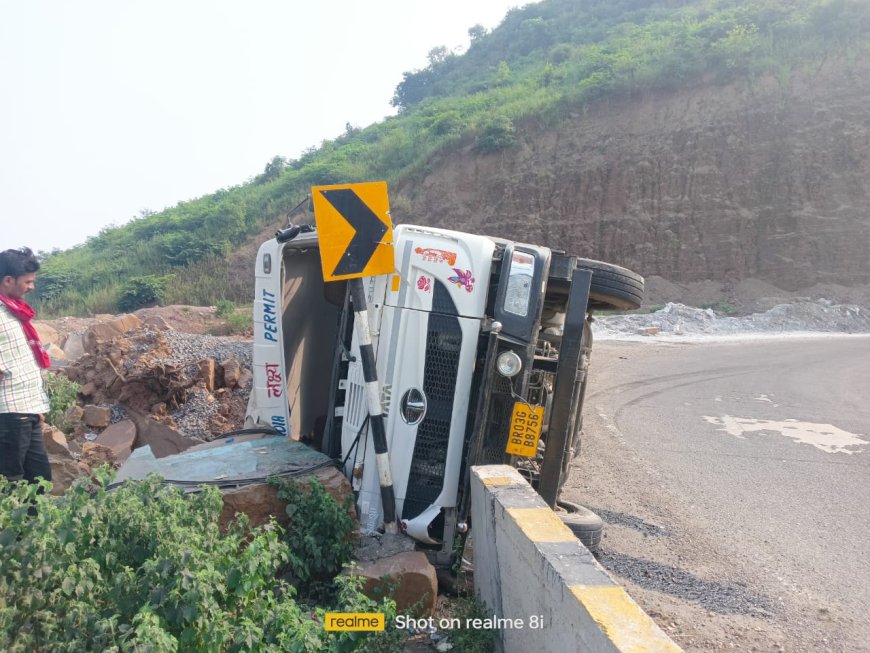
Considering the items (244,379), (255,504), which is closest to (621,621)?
(255,504)

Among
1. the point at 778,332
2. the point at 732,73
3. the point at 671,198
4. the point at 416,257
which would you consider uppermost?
the point at 732,73

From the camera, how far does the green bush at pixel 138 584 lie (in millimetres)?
2389

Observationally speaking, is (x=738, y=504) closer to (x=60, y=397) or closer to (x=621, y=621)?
(x=621, y=621)

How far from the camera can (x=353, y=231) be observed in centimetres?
399

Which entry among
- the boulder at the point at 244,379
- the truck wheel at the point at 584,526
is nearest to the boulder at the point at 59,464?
the truck wheel at the point at 584,526

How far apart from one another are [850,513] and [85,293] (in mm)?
33402

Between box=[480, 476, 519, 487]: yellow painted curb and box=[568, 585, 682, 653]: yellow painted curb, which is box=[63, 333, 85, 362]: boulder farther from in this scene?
box=[568, 585, 682, 653]: yellow painted curb

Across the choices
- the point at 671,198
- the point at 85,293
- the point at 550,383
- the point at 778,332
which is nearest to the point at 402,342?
the point at 550,383

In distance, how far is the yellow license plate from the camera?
12.5 feet

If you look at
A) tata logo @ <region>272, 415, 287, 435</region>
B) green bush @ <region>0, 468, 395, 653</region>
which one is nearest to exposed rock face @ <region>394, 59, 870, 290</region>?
tata logo @ <region>272, 415, 287, 435</region>

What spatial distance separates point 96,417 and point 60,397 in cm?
52

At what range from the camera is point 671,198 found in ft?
102

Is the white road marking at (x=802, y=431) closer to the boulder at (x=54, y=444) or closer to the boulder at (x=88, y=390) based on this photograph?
the boulder at (x=54, y=444)

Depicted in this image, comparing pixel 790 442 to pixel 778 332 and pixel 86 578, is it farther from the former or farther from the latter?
pixel 778 332
